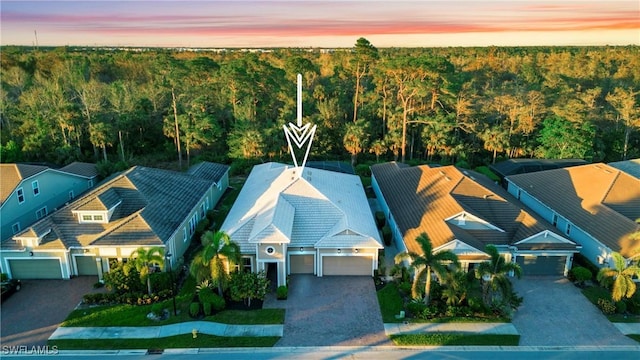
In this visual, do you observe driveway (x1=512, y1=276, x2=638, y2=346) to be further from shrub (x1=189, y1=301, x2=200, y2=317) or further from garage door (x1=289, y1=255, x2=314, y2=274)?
shrub (x1=189, y1=301, x2=200, y2=317)

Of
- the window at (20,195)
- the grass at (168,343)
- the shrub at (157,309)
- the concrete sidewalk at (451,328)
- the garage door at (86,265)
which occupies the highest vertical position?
the window at (20,195)

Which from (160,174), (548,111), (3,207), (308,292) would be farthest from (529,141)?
(3,207)

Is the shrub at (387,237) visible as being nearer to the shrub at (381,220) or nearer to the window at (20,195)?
the shrub at (381,220)

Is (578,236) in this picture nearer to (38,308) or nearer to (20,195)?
(38,308)

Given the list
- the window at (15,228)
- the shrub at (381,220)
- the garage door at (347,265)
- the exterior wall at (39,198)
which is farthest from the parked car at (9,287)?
the shrub at (381,220)

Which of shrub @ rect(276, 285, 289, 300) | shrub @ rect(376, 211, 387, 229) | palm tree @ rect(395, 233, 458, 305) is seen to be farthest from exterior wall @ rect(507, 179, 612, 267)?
shrub @ rect(276, 285, 289, 300)

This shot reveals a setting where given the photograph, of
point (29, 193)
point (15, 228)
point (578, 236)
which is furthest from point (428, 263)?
point (29, 193)

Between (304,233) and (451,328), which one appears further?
(304,233)
